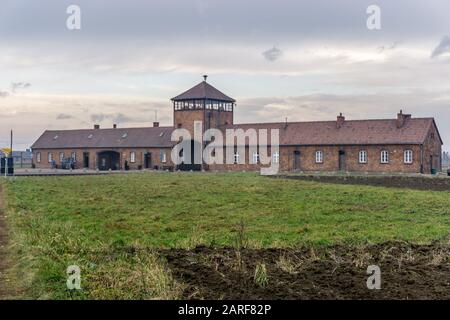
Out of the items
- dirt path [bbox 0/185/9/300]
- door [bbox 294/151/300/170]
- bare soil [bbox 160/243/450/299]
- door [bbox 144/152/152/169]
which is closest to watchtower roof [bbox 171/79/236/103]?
door [bbox 144/152/152/169]

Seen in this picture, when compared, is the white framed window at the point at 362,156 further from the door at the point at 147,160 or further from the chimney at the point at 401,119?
the door at the point at 147,160

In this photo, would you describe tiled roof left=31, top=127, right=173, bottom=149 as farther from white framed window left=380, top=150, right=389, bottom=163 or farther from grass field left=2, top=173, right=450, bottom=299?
grass field left=2, top=173, right=450, bottom=299

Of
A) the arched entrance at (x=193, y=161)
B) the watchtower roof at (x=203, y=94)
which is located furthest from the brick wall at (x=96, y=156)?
the watchtower roof at (x=203, y=94)

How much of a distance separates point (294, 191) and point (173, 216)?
11612 mm

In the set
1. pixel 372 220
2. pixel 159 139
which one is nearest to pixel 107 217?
pixel 372 220

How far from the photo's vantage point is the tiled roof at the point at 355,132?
55.5m

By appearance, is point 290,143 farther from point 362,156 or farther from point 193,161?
point 193,161

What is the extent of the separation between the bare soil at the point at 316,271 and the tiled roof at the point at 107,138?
58913mm

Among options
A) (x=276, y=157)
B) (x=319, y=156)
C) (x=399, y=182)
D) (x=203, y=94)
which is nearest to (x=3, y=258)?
(x=399, y=182)

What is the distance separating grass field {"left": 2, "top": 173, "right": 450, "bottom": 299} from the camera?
31.4ft

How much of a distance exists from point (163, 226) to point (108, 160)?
6257cm

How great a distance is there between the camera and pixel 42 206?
2234 cm
